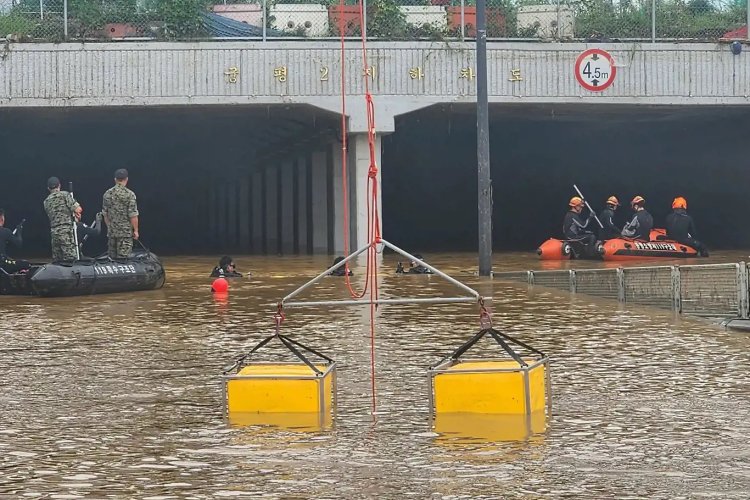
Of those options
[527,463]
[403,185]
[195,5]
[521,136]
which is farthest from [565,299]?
[403,185]

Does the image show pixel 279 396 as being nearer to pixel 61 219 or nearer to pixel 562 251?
pixel 61 219

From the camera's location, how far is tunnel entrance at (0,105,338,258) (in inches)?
1531

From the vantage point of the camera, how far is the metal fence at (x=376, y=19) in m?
32.9

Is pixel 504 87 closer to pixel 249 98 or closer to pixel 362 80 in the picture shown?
pixel 362 80

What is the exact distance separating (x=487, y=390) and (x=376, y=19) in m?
23.9

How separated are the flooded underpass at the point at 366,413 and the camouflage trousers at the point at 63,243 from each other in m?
4.10

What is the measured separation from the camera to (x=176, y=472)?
355 inches

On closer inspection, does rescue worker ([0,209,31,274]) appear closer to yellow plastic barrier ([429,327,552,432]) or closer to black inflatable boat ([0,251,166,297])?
black inflatable boat ([0,251,166,297])

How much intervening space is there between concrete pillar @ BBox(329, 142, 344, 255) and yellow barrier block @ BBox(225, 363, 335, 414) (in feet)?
79.9

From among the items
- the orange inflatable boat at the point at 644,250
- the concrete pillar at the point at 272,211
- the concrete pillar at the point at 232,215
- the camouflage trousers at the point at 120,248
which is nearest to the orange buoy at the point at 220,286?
the camouflage trousers at the point at 120,248

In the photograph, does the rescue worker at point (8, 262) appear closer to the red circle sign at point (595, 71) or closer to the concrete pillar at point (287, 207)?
the red circle sign at point (595, 71)

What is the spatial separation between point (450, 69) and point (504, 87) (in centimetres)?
126

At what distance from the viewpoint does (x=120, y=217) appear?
24.5 metres

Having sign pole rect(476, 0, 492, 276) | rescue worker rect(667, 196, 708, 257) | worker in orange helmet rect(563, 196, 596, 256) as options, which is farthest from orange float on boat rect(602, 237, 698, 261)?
sign pole rect(476, 0, 492, 276)
